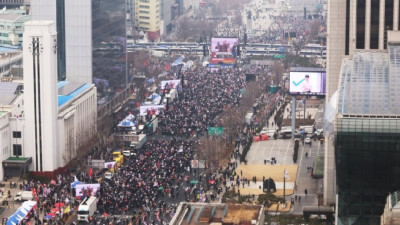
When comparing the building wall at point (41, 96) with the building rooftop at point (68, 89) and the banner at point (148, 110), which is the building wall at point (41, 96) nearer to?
the building rooftop at point (68, 89)

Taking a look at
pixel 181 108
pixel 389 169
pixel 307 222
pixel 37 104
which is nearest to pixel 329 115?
pixel 389 169

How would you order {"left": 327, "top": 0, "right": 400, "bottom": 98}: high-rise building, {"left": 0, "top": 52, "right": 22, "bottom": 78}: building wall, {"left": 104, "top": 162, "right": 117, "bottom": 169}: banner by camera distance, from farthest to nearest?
1. {"left": 0, "top": 52, "right": 22, "bottom": 78}: building wall
2. {"left": 104, "top": 162, "right": 117, "bottom": 169}: banner
3. {"left": 327, "top": 0, "right": 400, "bottom": 98}: high-rise building

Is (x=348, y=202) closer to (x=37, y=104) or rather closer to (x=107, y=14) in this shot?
(x=37, y=104)

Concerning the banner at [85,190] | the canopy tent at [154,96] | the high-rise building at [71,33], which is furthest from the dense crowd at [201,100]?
the banner at [85,190]

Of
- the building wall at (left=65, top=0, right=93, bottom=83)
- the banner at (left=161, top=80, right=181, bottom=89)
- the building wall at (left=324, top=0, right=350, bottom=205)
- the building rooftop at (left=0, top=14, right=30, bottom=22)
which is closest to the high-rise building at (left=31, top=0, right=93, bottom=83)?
the building wall at (left=65, top=0, right=93, bottom=83)

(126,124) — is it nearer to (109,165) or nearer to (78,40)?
(78,40)

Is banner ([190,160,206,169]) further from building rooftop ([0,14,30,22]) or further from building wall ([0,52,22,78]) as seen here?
building rooftop ([0,14,30,22])

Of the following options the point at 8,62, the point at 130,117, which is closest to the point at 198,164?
the point at 130,117
